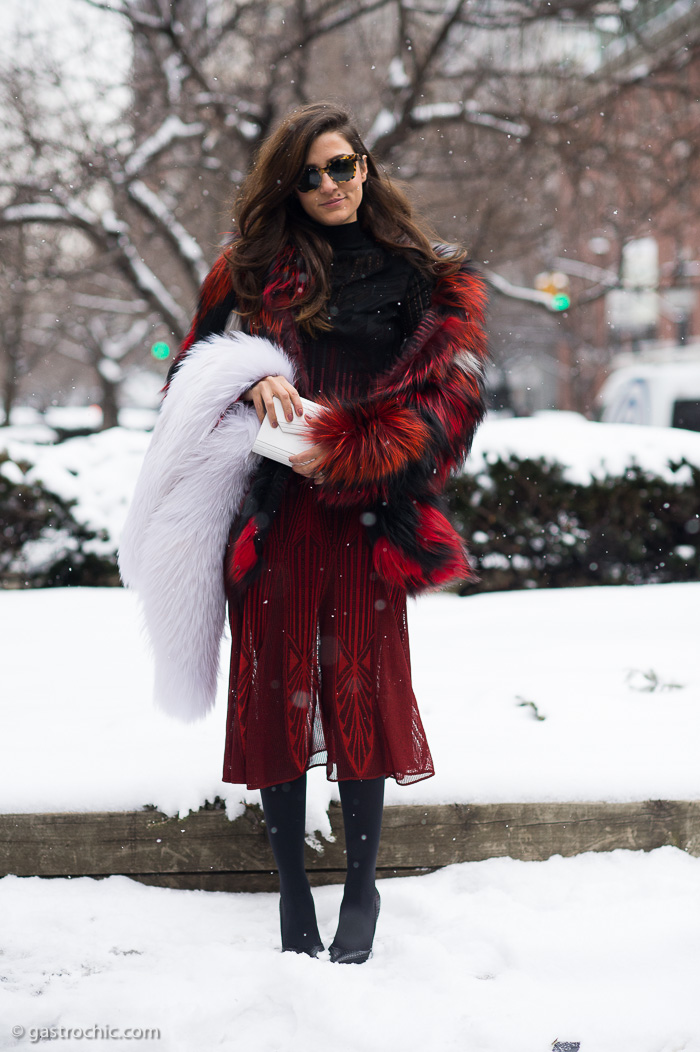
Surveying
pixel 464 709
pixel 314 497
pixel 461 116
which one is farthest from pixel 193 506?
pixel 461 116

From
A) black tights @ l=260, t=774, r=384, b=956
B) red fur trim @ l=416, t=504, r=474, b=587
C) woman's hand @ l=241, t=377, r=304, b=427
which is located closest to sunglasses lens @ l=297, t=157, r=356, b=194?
woman's hand @ l=241, t=377, r=304, b=427

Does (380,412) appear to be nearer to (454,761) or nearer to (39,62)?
(454,761)

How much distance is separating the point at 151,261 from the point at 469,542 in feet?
28.1

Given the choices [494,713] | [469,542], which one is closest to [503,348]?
[469,542]

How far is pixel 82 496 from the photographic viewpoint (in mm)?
5531

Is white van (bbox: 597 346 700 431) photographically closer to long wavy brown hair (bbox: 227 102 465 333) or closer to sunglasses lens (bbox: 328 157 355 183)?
long wavy brown hair (bbox: 227 102 465 333)

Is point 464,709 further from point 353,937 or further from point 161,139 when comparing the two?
point 161,139

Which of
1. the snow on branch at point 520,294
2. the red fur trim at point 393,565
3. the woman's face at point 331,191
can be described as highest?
the snow on branch at point 520,294

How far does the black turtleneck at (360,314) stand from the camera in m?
2.31

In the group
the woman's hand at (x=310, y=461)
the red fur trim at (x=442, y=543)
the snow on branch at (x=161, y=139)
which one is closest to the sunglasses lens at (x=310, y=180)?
the woman's hand at (x=310, y=461)

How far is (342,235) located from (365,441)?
23.9 inches

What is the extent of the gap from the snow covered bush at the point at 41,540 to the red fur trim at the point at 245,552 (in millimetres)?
3448

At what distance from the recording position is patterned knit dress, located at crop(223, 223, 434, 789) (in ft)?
7.38

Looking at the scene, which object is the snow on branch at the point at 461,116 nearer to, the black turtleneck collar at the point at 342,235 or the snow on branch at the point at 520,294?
the snow on branch at the point at 520,294
